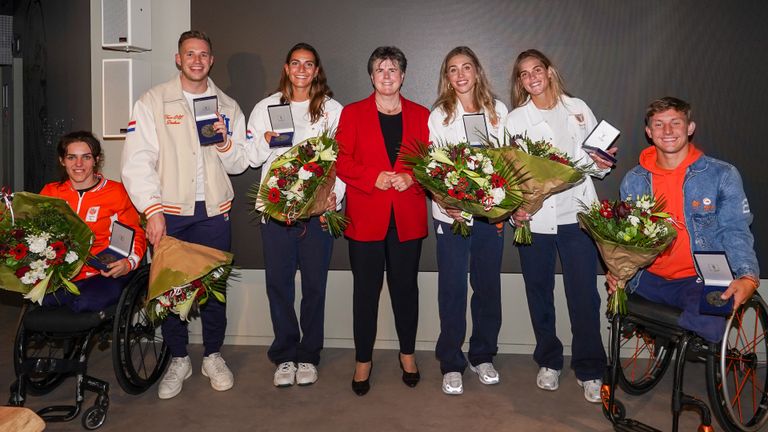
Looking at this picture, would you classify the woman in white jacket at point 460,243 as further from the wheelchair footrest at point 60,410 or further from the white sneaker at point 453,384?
the wheelchair footrest at point 60,410

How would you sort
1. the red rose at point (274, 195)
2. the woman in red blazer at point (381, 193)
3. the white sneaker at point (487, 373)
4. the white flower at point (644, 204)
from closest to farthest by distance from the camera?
the white flower at point (644, 204)
the red rose at point (274, 195)
the woman in red blazer at point (381, 193)
the white sneaker at point (487, 373)

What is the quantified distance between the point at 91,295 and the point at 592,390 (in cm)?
277

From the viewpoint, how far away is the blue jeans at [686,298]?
9.46 feet

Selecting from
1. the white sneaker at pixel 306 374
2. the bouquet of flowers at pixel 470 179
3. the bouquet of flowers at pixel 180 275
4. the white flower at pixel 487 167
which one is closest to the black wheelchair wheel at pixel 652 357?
the bouquet of flowers at pixel 470 179

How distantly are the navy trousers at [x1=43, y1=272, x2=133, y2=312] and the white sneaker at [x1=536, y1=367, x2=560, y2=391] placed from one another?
2.45 metres

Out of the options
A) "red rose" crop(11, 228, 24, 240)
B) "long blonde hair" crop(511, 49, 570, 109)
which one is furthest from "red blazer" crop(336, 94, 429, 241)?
"red rose" crop(11, 228, 24, 240)

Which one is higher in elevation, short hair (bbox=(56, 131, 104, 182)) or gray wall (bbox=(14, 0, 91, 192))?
gray wall (bbox=(14, 0, 91, 192))

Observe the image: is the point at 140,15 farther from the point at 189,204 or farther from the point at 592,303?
the point at 592,303

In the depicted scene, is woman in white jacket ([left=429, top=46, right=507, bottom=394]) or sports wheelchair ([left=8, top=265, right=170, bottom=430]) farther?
woman in white jacket ([left=429, top=46, right=507, bottom=394])

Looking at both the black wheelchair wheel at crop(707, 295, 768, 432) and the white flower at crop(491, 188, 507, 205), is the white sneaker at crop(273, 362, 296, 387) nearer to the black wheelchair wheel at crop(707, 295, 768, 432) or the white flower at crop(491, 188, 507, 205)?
the white flower at crop(491, 188, 507, 205)

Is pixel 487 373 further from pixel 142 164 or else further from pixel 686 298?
pixel 142 164

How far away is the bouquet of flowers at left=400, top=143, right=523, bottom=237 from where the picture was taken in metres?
3.12

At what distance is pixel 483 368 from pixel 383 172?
1387mm

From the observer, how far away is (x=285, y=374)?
3842 mm
